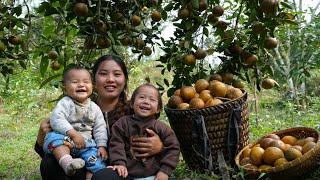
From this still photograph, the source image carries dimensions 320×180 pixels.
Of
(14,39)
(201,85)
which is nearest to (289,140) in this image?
(201,85)

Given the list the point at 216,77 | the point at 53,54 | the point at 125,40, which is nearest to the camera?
the point at 53,54

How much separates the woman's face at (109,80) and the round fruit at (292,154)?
1.05 m

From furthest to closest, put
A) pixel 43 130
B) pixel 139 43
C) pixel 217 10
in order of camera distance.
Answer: pixel 139 43 → pixel 217 10 → pixel 43 130

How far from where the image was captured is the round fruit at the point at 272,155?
2.86 metres

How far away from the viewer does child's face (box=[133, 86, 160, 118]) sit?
2.60 meters

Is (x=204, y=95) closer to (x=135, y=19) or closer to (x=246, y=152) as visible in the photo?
(x=246, y=152)

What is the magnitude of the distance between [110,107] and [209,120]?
2.07ft

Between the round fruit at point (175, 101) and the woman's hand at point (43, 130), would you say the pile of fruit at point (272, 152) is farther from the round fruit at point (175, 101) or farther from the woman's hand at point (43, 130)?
the woman's hand at point (43, 130)

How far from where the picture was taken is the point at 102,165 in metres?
2.58

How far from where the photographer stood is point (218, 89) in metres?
3.11

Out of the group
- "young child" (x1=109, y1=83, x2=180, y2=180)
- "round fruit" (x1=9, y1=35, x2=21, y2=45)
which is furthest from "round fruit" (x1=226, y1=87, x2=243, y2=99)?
"round fruit" (x1=9, y1=35, x2=21, y2=45)

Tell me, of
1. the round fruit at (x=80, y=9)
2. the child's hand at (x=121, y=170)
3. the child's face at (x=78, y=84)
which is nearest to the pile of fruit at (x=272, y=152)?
the child's hand at (x=121, y=170)

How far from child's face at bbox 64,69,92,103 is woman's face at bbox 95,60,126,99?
0.17 m

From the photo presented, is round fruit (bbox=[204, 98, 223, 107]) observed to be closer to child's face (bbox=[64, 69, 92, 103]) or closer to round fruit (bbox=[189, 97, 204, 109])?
round fruit (bbox=[189, 97, 204, 109])
